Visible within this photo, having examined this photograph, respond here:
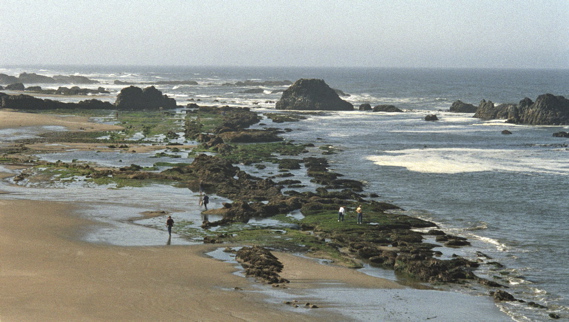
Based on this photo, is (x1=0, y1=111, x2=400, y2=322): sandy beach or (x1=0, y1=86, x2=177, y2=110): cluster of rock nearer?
(x1=0, y1=111, x2=400, y2=322): sandy beach

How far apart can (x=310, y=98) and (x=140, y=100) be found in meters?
33.3

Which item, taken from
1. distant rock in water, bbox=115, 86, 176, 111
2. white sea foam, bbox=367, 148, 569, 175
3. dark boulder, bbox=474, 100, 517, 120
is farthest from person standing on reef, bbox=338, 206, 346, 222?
distant rock in water, bbox=115, 86, 176, 111

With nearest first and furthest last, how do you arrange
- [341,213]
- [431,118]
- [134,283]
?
1. [134,283]
2. [341,213]
3. [431,118]

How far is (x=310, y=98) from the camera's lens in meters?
122

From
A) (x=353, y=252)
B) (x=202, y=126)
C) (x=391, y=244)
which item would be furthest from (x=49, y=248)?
(x=202, y=126)

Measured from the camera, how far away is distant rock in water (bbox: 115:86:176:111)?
385 ft

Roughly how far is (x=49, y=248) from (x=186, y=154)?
34.5m

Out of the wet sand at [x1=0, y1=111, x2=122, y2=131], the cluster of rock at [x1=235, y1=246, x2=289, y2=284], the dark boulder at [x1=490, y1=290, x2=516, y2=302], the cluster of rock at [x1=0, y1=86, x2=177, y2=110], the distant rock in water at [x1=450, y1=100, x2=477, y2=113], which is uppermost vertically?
the distant rock in water at [x1=450, y1=100, x2=477, y2=113]

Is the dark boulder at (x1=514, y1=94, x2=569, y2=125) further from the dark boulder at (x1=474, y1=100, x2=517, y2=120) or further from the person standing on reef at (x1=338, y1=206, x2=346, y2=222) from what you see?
the person standing on reef at (x1=338, y1=206, x2=346, y2=222)

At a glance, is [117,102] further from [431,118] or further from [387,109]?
[431,118]

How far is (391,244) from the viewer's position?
106 feet

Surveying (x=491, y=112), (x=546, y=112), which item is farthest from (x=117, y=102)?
(x=546, y=112)

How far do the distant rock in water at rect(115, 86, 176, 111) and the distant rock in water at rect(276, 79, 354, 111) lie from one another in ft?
75.5

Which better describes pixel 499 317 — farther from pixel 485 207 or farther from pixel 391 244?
pixel 485 207
